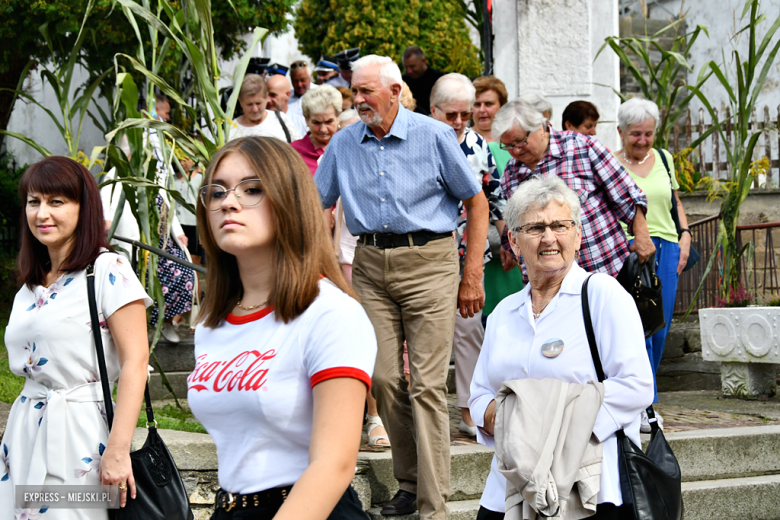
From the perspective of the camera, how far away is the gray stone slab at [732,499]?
450cm

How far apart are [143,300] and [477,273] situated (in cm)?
176

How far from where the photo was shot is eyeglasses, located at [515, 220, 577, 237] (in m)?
2.96

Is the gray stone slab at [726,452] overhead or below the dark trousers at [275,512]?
below

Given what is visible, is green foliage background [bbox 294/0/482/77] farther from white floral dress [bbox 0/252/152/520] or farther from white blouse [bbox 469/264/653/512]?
white floral dress [bbox 0/252/152/520]

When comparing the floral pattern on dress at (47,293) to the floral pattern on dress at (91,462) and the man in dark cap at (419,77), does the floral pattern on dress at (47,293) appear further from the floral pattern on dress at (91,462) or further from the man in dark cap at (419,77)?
the man in dark cap at (419,77)

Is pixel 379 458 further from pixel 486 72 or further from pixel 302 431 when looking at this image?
pixel 486 72

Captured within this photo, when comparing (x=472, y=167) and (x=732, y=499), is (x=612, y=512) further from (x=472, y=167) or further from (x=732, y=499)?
(x=472, y=167)

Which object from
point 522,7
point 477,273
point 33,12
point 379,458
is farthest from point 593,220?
point 33,12

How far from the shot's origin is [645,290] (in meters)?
4.52

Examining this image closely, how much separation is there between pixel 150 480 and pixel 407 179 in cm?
187

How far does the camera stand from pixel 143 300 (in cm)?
292

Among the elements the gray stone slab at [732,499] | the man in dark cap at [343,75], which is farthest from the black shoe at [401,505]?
the man in dark cap at [343,75]

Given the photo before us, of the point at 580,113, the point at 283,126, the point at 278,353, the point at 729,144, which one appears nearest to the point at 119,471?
the point at 278,353

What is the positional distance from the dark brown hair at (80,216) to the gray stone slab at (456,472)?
→ 183cm
